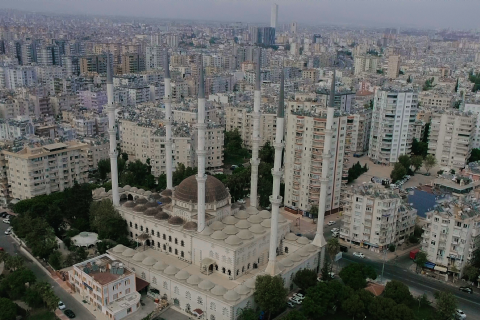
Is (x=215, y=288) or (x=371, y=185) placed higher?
(x=371, y=185)

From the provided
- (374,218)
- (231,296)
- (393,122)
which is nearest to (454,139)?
(393,122)

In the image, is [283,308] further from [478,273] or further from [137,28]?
[137,28]

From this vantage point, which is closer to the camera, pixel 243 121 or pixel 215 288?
pixel 215 288

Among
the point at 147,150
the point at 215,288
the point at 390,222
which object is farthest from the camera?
the point at 147,150

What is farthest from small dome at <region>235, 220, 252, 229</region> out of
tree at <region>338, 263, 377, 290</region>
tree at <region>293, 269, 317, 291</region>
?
tree at <region>338, 263, 377, 290</region>

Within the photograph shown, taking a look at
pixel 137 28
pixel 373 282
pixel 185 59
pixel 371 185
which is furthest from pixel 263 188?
pixel 137 28

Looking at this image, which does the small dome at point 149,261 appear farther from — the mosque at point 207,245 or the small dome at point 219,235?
the small dome at point 219,235
